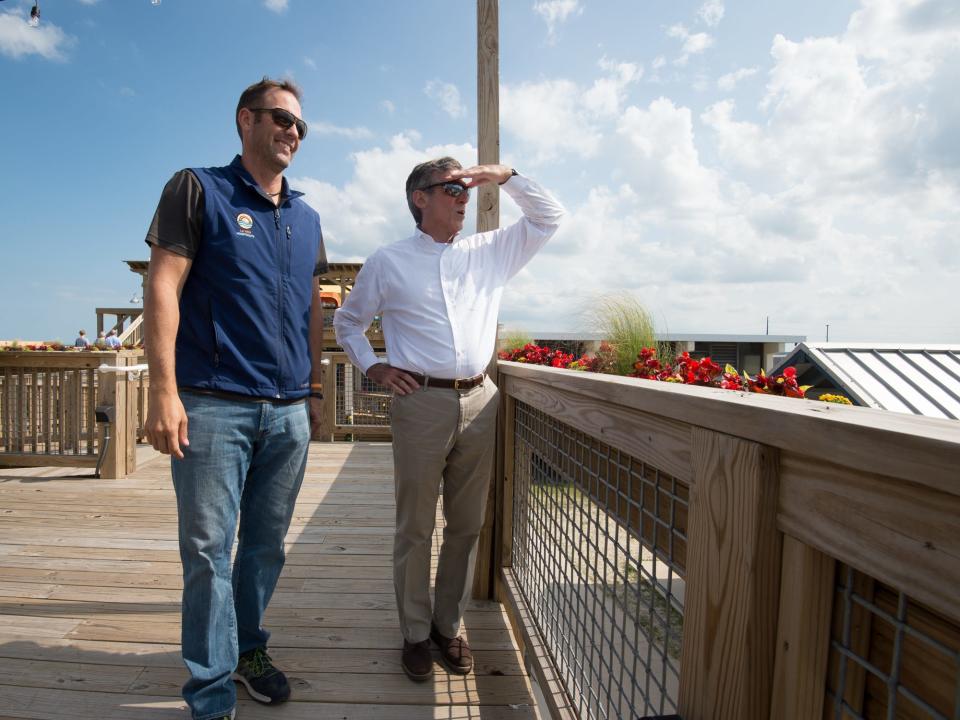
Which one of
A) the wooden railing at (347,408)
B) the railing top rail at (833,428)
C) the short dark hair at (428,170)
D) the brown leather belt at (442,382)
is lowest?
the wooden railing at (347,408)

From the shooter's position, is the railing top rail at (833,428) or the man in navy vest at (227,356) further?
the man in navy vest at (227,356)

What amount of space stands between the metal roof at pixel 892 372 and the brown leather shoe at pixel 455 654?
2834 mm

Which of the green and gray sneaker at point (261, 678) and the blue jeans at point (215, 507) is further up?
the blue jeans at point (215, 507)

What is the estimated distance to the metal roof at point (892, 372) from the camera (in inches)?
143

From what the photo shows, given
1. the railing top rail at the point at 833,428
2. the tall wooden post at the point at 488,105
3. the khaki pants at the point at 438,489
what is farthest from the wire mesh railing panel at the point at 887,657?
the tall wooden post at the point at 488,105

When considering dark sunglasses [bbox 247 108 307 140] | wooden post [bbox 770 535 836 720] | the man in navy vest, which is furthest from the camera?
dark sunglasses [bbox 247 108 307 140]

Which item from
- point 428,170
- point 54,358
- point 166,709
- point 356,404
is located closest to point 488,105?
point 428,170

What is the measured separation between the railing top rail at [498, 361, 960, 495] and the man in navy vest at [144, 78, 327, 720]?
1.08 m

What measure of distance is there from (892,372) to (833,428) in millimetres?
4259

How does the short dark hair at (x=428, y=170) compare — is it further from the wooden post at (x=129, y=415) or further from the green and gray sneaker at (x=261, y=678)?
the wooden post at (x=129, y=415)

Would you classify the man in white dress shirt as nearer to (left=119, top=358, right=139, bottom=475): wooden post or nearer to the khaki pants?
the khaki pants

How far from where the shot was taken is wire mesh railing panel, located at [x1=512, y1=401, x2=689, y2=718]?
3.69ft

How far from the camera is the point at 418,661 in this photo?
192 centimetres

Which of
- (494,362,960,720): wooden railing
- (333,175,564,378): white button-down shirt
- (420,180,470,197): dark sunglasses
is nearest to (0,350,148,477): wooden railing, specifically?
(333,175,564,378): white button-down shirt
